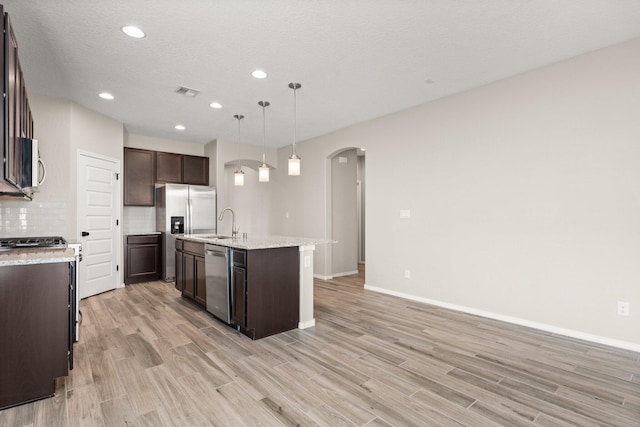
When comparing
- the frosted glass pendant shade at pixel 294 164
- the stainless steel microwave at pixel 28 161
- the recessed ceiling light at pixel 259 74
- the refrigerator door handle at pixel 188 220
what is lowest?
the refrigerator door handle at pixel 188 220

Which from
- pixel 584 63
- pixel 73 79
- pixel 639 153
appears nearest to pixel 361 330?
pixel 639 153

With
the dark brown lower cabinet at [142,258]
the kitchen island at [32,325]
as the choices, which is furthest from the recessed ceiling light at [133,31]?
the dark brown lower cabinet at [142,258]

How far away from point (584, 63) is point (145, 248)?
6.67 metres

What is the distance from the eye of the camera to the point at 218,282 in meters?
3.54

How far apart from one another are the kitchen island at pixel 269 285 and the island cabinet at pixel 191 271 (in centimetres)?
57

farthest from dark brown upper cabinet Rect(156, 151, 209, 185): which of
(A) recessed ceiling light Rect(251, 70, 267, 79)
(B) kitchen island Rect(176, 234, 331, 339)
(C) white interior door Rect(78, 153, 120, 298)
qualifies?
(A) recessed ceiling light Rect(251, 70, 267, 79)

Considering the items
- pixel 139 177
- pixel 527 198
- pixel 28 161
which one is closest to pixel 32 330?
pixel 28 161

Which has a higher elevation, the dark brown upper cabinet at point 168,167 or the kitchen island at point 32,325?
the dark brown upper cabinet at point 168,167

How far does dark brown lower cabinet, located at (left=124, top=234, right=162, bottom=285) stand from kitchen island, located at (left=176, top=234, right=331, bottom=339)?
9.52ft

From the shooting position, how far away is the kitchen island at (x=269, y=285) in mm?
3137

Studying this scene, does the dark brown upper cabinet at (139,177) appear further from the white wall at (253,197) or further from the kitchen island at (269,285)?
the kitchen island at (269,285)

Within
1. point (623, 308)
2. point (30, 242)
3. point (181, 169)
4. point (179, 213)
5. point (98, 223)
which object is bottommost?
point (623, 308)

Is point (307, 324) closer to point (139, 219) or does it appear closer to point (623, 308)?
point (623, 308)

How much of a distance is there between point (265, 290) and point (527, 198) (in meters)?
2.97
